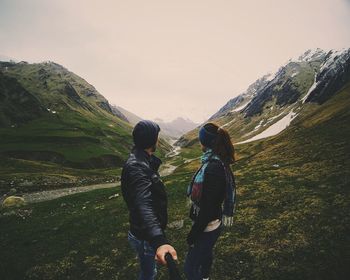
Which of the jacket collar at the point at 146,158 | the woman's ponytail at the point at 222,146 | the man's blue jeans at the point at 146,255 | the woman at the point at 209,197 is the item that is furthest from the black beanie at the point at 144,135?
the man's blue jeans at the point at 146,255

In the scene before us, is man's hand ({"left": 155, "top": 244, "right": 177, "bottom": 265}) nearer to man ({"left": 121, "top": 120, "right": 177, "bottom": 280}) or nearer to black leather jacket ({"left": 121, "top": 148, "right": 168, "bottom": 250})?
man ({"left": 121, "top": 120, "right": 177, "bottom": 280})

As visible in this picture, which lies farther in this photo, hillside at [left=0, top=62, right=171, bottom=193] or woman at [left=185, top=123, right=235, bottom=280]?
hillside at [left=0, top=62, right=171, bottom=193]

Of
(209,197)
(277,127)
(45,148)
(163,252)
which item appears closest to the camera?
(163,252)

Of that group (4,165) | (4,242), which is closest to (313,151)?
(4,242)

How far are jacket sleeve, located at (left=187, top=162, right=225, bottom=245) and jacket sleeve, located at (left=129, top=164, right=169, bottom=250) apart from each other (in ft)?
6.25

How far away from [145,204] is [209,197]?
229cm

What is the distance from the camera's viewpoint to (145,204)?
6750 mm

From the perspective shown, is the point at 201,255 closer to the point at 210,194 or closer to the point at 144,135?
the point at 210,194

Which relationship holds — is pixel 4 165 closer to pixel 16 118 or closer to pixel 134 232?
pixel 16 118

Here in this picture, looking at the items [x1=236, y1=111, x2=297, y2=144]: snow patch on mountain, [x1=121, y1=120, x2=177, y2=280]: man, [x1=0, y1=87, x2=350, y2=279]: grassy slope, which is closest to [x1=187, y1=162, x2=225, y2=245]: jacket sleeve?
[x1=121, y1=120, x2=177, y2=280]: man

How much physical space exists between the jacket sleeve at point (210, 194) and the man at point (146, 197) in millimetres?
1243

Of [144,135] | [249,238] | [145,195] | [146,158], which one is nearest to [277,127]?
[249,238]

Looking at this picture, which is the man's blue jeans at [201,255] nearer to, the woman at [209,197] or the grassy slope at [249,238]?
the woman at [209,197]

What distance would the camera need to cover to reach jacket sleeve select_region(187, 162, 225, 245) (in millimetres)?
8438
